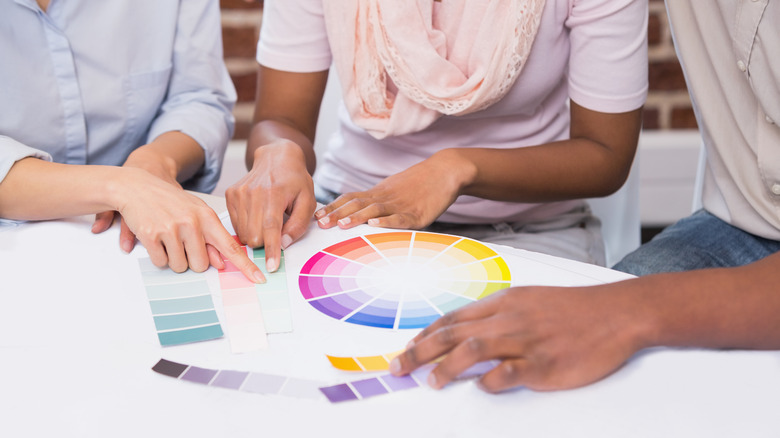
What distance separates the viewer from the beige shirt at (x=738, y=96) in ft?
2.49

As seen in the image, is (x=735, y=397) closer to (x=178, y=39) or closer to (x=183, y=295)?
(x=183, y=295)

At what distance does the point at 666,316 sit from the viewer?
50 centimetres

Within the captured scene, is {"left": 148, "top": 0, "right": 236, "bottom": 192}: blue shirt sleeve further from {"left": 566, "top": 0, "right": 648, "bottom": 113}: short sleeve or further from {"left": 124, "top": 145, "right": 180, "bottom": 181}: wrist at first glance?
{"left": 566, "top": 0, "right": 648, "bottom": 113}: short sleeve

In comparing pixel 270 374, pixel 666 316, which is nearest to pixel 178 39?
pixel 270 374

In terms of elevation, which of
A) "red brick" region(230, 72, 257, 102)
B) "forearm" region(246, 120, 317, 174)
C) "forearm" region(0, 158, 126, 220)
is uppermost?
"forearm" region(0, 158, 126, 220)

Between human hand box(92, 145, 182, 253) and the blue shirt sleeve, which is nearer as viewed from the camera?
human hand box(92, 145, 182, 253)

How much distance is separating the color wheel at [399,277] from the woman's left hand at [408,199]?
0.04 m

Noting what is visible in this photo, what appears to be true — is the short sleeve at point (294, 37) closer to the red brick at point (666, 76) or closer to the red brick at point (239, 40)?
the red brick at point (239, 40)

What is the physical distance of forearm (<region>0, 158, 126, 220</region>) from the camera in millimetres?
712

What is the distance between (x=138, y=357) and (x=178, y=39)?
579mm

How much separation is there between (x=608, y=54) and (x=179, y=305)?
22.3 inches

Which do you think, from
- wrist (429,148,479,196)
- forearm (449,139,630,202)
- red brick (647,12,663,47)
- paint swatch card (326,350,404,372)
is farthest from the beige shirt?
red brick (647,12,663,47)

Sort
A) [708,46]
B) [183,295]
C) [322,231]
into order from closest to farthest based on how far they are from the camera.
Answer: [183,295], [322,231], [708,46]

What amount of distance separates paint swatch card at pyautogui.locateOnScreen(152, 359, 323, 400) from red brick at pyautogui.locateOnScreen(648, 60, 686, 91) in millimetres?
1537
